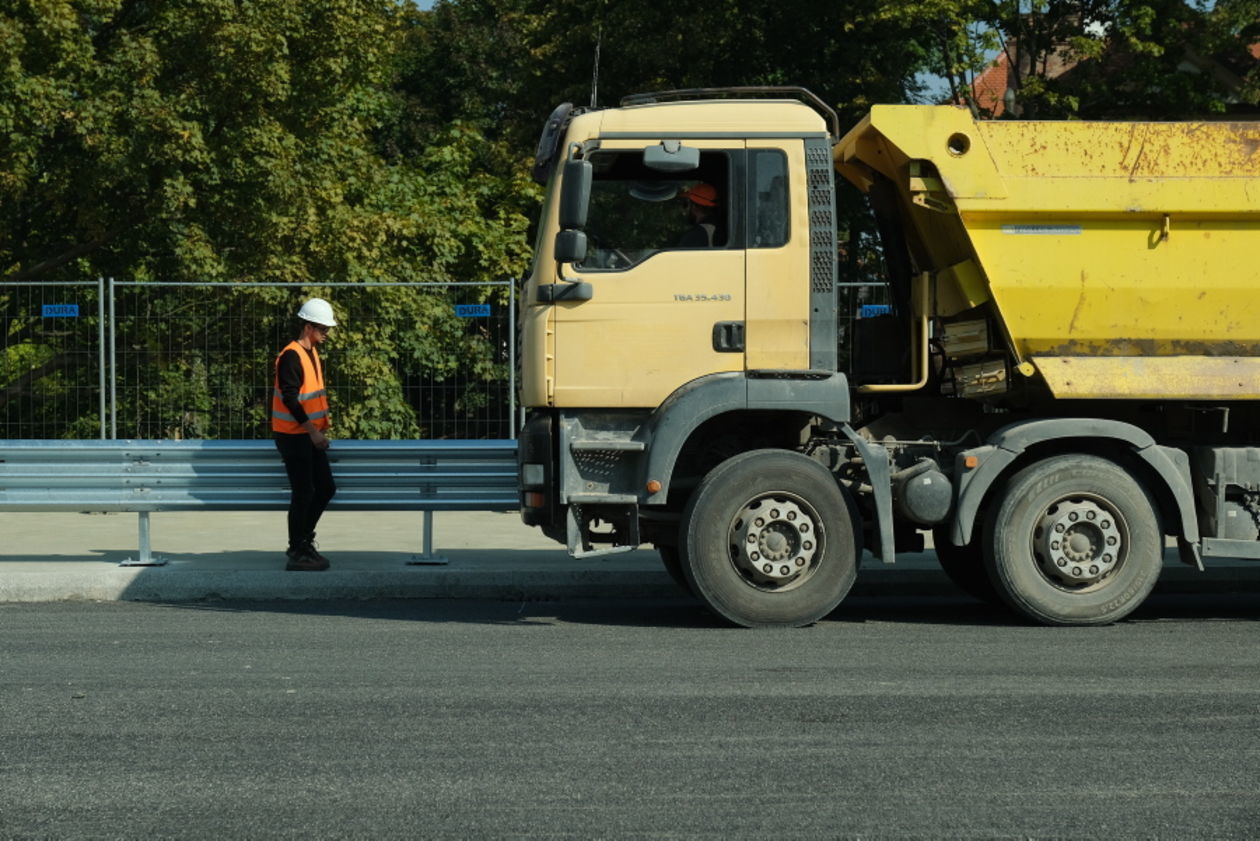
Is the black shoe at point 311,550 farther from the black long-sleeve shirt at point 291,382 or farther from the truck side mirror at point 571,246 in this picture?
the truck side mirror at point 571,246

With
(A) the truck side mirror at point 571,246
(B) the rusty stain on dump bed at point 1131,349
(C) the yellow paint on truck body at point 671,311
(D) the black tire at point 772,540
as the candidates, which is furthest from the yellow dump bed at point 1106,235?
(A) the truck side mirror at point 571,246

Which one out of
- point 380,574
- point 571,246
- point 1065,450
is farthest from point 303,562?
point 1065,450

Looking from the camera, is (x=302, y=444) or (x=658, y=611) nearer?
(x=658, y=611)

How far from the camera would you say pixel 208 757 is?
18.1 feet

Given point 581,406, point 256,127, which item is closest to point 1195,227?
point 581,406

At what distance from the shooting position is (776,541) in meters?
8.52

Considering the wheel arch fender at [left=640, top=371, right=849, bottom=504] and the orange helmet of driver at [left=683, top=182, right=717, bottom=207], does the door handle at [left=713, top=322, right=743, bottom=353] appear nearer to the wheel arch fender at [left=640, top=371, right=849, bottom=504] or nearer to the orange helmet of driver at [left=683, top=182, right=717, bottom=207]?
the wheel arch fender at [left=640, top=371, right=849, bottom=504]

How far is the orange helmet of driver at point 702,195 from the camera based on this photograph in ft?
28.4

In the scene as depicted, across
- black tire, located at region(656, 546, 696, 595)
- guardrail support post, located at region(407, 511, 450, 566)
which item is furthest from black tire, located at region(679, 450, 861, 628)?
guardrail support post, located at region(407, 511, 450, 566)

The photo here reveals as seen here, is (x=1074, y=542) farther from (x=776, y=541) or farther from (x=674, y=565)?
(x=674, y=565)

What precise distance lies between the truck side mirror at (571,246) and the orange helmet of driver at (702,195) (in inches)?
24.3

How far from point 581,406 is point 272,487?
2.96m

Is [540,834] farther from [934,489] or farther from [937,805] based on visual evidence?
[934,489]

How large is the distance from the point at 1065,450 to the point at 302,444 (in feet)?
15.1
